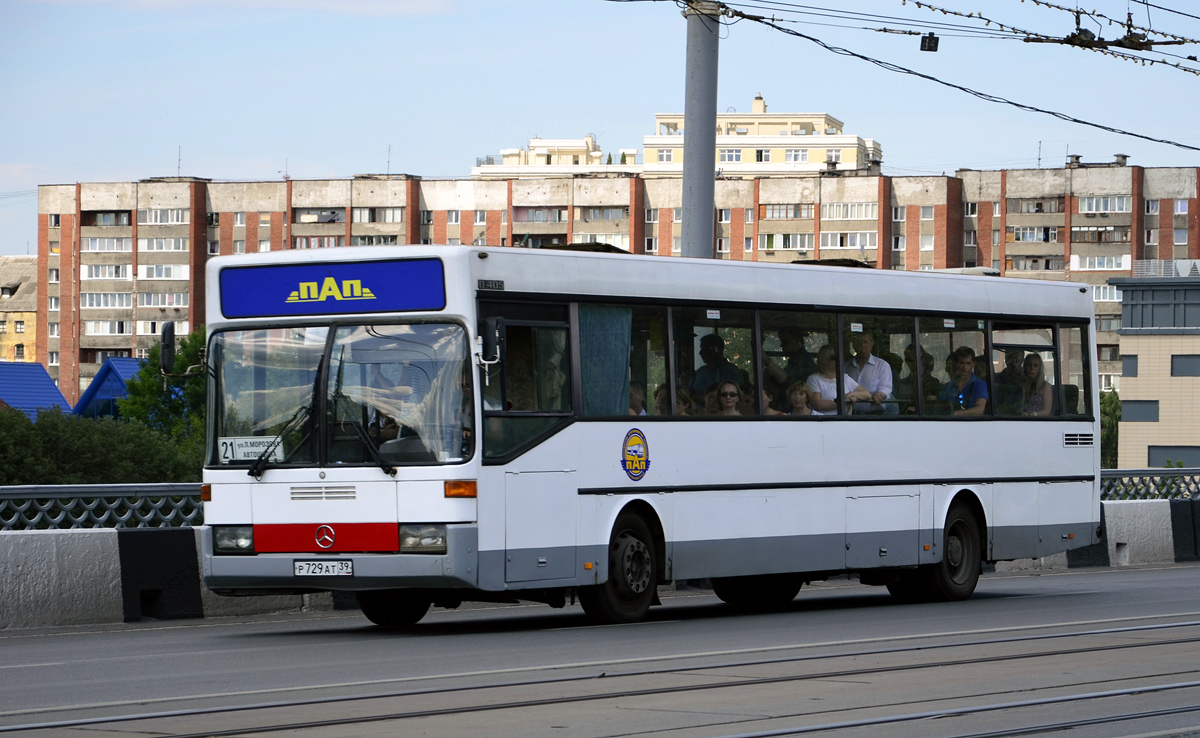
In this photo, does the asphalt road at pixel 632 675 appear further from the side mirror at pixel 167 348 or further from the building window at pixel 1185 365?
the building window at pixel 1185 365

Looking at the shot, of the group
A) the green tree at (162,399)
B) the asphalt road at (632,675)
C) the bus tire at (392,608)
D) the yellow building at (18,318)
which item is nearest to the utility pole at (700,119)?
the asphalt road at (632,675)

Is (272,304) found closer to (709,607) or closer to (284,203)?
(709,607)

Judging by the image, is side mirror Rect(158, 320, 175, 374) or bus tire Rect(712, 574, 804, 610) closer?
side mirror Rect(158, 320, 175, 374)

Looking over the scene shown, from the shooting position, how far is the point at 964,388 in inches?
667

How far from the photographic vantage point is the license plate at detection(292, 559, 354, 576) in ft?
41.6

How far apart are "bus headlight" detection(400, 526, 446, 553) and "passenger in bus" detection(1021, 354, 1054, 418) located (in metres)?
7.17

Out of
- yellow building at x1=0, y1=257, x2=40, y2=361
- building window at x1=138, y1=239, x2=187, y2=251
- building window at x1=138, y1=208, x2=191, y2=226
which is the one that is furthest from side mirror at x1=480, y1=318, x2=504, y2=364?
yellow building at x1=0, y1=257, x2=40, y2=361

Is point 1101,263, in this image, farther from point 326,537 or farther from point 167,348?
point 326,537

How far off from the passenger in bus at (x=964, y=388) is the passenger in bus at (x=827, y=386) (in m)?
1.32

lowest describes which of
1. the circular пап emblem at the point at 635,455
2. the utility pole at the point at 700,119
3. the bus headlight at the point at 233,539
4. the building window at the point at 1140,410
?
the bus headlight at the point at 233,539

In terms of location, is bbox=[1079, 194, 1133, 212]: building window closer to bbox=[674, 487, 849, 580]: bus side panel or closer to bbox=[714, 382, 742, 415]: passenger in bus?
bbox=[674, 487, 849, 580]: bus side panel

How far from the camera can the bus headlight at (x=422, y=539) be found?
40.9 feet

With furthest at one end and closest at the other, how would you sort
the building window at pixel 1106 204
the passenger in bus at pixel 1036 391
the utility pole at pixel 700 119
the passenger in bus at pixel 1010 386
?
the building window at pixel 1106 204 < the utility pole at pixel 700 119 < the passenger in bus at pixel 1036 391 < the passenger in bus at pixel 1010 386

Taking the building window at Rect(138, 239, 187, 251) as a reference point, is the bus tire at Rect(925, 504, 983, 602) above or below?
below
